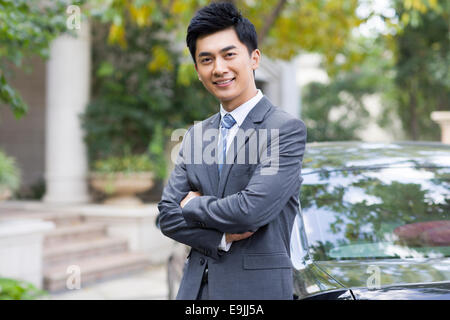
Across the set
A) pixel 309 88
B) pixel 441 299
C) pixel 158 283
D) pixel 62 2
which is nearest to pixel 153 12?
pixel 62 2

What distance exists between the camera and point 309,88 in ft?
69.8

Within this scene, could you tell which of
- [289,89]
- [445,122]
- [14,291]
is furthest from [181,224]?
[289,89]

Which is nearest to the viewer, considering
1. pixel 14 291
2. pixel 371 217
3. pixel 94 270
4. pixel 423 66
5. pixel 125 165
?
pixel 371 217

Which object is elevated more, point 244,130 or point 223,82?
point 223,82

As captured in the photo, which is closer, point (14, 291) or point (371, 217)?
point (371, 217)

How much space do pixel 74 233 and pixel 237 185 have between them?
5622mm

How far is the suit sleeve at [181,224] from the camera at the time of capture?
1.88 meters

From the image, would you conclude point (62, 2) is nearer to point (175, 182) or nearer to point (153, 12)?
point (153, 12)

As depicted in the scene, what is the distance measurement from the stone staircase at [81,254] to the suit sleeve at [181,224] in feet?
13.6

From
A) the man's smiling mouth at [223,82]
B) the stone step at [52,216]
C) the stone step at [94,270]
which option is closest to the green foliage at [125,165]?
the stone step at [52,216]

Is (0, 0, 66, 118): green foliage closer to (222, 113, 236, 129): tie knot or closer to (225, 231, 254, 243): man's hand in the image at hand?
(222, 113, 236, 129): tie knot

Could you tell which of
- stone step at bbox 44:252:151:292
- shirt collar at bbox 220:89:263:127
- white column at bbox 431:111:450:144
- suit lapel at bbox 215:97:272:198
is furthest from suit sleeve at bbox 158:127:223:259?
white column at bbox 431:111:450:144

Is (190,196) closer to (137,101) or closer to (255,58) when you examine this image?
(255,58)

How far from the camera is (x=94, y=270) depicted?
6.27 m
